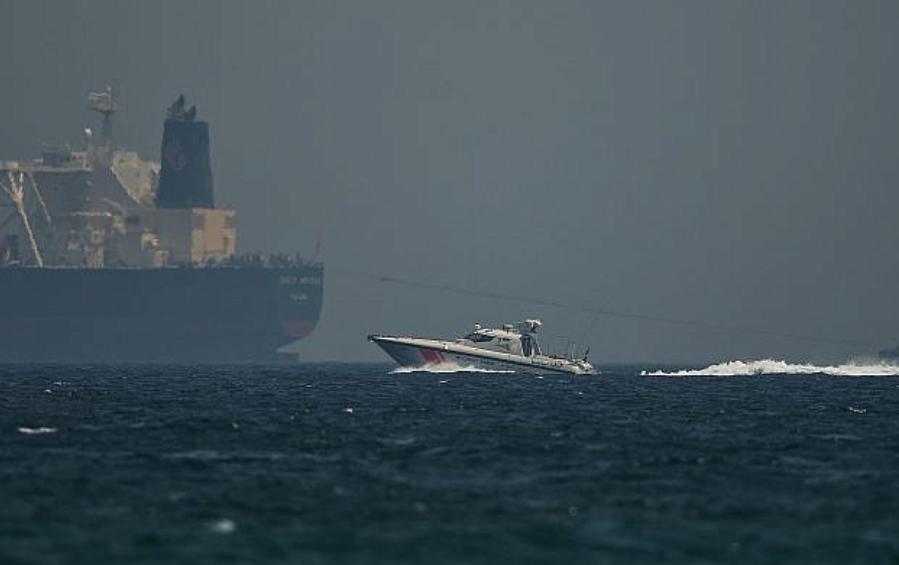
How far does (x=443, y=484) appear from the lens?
57.0 meters

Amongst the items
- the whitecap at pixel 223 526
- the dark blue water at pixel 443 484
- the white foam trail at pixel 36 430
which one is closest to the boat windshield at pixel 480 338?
the dark blue water at pixel 443 484

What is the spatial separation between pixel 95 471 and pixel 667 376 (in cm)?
12531

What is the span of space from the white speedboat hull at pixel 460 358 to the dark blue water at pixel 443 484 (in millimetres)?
50869

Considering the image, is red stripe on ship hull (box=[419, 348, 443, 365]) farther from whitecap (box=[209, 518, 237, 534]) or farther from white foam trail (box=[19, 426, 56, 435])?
whitecap (box=[209, 518, 237, 534])

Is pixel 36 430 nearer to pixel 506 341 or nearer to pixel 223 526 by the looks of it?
pixel 223 526

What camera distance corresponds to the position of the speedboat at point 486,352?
15288cm

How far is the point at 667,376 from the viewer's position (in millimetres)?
181125

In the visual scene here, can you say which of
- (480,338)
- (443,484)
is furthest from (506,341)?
(443,484)

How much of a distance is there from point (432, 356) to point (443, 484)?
97.2 meters

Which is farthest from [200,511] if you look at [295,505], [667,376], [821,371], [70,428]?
[821,371]

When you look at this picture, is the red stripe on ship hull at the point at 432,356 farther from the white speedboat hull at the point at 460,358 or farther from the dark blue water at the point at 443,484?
the dark blue water at the point at 443,484

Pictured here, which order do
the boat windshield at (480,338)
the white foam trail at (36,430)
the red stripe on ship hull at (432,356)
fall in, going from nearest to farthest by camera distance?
1. the white foam trail at (36,430)
2. the red stripe on ship hull at (432,356)
3. the boat windshield at (480,338)

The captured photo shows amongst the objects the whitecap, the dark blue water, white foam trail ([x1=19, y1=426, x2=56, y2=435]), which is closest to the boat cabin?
the dark blue water

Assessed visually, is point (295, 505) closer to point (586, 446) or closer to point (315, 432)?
point (586, 446)
